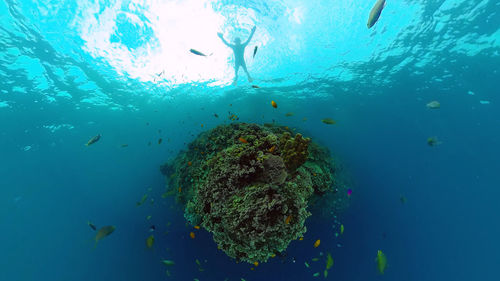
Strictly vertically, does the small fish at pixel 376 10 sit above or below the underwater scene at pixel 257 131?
above

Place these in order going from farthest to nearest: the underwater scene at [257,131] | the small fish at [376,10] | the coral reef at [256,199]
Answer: the underwater scene at [257,131] → the coral reef at [256,199] → the small fish at [376,10]

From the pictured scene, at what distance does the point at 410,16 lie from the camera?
12930mm

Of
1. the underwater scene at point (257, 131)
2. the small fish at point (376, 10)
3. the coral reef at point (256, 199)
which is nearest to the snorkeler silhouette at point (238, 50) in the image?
the underwater scene at point (257, 131)

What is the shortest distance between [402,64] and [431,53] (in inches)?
88.4

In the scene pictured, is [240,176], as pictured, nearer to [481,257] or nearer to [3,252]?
[481,257]

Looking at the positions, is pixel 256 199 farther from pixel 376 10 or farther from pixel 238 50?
pixel 238 50

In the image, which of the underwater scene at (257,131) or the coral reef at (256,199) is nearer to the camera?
the coral reef at (256,199)

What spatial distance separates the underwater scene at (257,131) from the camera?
20.0 feet

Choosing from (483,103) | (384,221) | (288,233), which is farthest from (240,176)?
(483,103)

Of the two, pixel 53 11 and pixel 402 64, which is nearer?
pixel 53 11

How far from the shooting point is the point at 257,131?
22.3 ft

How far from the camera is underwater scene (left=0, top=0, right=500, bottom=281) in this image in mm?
6098

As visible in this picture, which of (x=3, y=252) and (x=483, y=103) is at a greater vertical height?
(x=483, y=103)

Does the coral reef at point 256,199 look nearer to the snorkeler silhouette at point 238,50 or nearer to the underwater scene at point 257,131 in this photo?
the underwater scene at point 257,131
